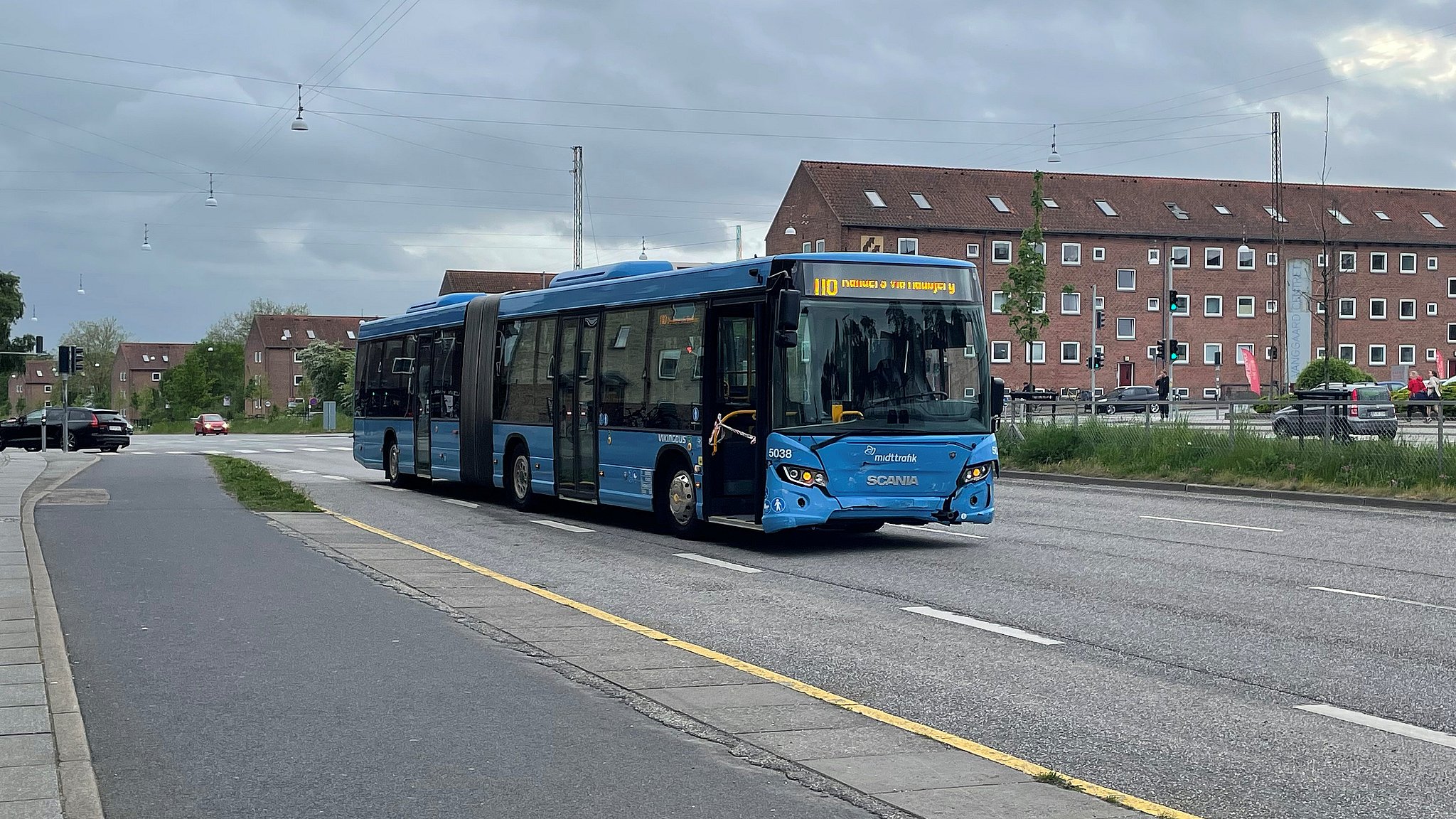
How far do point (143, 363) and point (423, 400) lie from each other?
17142 cm

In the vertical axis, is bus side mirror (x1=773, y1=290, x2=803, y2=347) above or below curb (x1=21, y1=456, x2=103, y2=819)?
above

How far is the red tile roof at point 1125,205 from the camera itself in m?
82.8

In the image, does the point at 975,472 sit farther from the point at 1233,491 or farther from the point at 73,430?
the point at 73,430

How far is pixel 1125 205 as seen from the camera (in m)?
87.7

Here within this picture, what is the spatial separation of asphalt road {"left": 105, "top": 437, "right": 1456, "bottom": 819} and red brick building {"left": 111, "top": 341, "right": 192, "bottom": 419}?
173177 millimetres

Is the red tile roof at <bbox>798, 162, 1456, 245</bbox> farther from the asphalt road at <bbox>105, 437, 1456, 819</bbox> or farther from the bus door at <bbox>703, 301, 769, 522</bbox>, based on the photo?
the bus door at <bbox>703, 301, 769, 522</bbox>

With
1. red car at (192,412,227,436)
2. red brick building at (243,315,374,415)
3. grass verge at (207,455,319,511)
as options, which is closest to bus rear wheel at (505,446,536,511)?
grass verge at (207,455,319,511)

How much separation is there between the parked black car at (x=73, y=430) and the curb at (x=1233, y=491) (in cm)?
3422

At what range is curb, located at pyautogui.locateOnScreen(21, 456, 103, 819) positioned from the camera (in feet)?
17.6

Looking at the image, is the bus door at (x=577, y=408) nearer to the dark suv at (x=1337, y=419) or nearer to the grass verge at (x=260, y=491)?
the grass verge at (x=260, y=491)

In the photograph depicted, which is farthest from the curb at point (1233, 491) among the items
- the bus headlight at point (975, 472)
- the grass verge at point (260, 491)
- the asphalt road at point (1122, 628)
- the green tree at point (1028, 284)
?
the green tree at point (1028, 284)

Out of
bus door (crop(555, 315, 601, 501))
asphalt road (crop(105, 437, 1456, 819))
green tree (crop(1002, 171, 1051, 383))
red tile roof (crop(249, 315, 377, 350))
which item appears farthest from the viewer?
red tile roof (crop(249, 315, 377, 350))

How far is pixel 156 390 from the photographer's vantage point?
13588 cm

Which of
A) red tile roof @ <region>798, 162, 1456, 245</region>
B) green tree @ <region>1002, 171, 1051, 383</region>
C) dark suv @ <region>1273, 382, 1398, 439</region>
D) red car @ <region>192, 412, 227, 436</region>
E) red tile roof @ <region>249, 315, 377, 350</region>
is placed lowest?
red car @ <region>192, 412, 227, 436</region>
